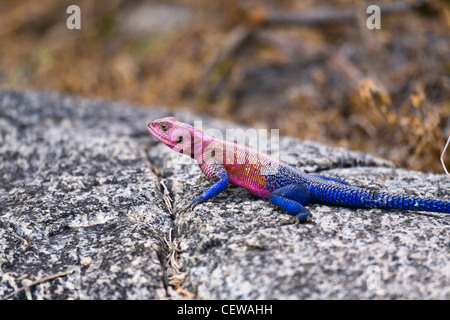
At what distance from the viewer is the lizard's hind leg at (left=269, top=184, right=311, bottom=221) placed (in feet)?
7.85

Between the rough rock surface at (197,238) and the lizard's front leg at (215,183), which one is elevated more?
the lizard's front leg at (215,183)

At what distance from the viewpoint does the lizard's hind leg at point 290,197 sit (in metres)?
2.39

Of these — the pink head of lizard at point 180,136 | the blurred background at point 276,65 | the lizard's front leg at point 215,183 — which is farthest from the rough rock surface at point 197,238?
the blurred background at point 276,65

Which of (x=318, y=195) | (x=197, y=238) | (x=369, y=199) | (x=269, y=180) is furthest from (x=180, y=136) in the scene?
(x=369, y=199)

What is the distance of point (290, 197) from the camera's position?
247 cm

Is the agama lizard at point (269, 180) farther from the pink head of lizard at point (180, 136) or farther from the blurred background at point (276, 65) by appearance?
the blurred background at point (276, 65)

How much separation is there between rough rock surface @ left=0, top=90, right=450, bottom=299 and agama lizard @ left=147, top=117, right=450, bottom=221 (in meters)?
0.06

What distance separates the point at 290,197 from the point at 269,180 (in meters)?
0.18

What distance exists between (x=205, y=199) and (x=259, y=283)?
0.73 meters

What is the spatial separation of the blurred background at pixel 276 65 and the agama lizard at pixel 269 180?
172cm

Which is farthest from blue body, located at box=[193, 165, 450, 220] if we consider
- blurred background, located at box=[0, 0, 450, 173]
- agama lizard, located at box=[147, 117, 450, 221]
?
blurred background, located at box=[0, 0, 450, 173]

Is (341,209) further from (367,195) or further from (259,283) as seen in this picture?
(259,283)

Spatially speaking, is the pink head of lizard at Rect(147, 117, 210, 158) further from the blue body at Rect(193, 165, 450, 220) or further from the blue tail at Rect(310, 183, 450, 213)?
the blue tail at Rect(310, 183, 450, 213)

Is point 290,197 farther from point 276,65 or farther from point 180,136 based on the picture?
point 276,65
